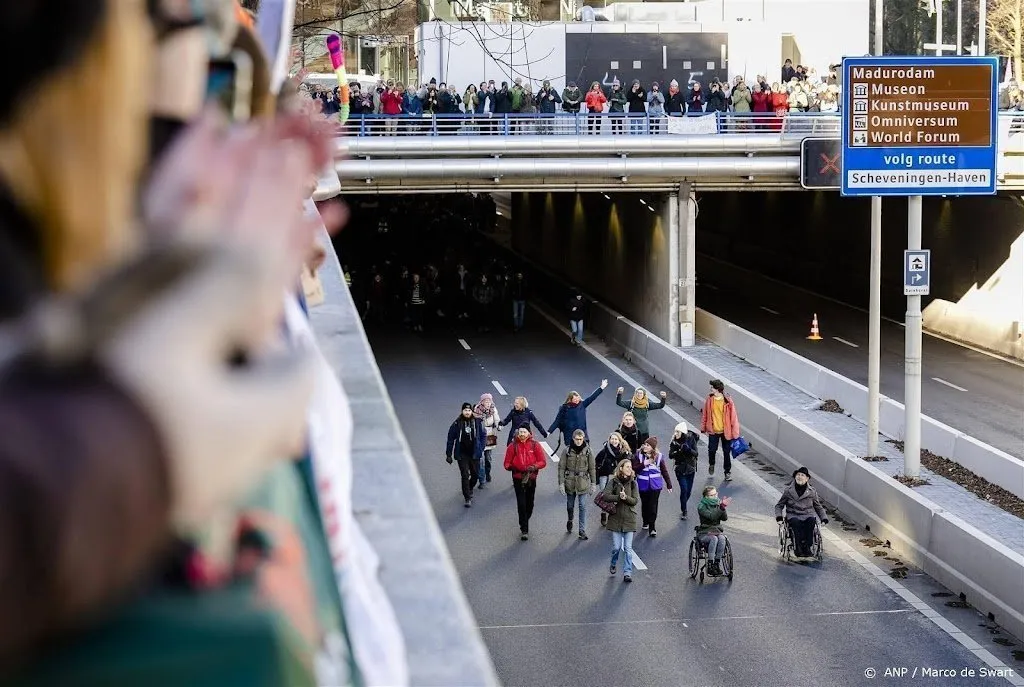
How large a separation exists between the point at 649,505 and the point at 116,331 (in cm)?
1914

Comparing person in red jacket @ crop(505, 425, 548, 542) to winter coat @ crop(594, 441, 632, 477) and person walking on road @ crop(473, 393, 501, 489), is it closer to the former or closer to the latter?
winter coat @ crop(594, 441, 632, 477)

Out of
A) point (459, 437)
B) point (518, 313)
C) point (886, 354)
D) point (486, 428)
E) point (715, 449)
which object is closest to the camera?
point (459, 437)

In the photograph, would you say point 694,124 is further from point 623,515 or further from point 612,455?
point 623,515

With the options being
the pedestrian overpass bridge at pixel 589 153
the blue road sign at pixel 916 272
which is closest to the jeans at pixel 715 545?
the blue road sign at pixel 916 272

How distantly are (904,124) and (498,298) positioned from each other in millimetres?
21832

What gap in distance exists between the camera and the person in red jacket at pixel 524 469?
64.7 feet

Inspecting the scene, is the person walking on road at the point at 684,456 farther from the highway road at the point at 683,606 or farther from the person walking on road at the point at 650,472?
the person walking on road at the point at 650,472

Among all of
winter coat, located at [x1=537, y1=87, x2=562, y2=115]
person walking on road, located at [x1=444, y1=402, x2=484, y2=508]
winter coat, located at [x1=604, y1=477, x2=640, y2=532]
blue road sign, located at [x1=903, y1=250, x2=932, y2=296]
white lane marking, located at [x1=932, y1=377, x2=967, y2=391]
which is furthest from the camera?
winter coat, located at [x1=537, y1=87, x2=562, y2=115]

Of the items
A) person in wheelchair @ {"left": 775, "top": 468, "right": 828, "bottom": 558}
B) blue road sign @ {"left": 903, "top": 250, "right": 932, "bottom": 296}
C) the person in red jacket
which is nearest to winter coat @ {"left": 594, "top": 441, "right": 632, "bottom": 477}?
the person in red jacket

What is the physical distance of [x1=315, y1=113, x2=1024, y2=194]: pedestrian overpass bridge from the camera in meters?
36.4

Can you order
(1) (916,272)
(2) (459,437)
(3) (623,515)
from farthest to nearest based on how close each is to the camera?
(1) (916,272), (2) (459,437), (3) (623,515)

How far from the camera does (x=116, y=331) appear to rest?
1.00 metres

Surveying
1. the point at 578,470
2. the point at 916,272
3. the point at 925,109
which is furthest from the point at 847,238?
the point at 578,470

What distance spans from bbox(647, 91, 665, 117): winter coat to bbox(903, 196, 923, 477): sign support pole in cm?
1602
